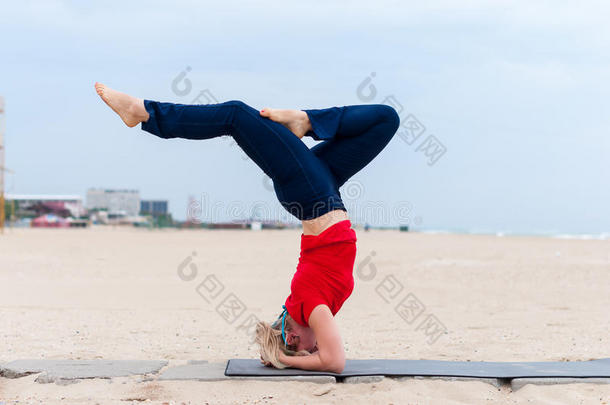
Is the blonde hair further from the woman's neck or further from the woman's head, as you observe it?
the woman's neck

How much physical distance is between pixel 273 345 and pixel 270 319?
363 centimetres

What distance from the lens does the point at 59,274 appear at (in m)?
11.3

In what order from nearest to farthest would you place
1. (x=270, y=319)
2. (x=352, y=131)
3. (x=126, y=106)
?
(x=126, y=106) < (x=352, y=131) < (x=270, y=319)

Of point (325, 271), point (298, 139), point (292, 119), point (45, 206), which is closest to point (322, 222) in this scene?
point (325, 271)

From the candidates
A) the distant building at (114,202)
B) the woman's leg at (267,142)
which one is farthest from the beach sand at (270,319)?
the distant building at (114,202)

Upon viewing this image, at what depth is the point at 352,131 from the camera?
368 centimetres

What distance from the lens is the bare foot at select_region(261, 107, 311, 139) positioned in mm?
3555

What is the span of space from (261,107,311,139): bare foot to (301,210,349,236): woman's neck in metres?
0.52

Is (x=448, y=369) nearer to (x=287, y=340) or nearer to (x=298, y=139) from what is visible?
(x=287, y=340)

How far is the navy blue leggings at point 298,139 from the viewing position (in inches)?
133

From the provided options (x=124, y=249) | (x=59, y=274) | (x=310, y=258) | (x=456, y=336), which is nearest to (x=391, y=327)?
(x=456, y=336)

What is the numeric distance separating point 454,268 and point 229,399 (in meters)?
11.0

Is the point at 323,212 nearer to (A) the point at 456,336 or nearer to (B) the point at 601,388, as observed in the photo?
(B) the point at 601,388

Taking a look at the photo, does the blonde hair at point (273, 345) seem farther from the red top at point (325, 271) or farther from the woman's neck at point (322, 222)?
the woman's neck at point (322, 222)
